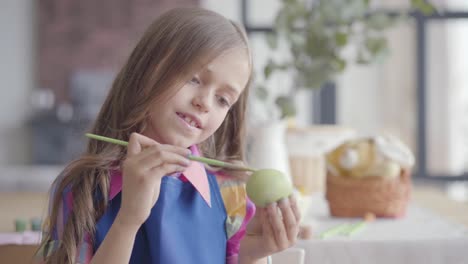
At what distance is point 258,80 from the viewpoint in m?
6.16

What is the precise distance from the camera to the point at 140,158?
0.92 m

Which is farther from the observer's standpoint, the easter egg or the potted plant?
the potted plant

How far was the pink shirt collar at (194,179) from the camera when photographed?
1099 millimetres

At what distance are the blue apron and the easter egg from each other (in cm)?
14

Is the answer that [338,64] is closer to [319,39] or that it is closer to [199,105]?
[319,39]

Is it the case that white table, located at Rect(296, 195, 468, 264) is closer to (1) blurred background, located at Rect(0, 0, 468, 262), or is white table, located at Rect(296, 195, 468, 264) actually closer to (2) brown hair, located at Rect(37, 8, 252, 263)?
(2) brown hair, located at Rect(37, 8, 252, 263)

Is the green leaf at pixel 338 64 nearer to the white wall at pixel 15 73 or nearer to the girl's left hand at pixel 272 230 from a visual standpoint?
the girl's left hand at pixel 272 230

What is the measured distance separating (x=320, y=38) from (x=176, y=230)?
1271mm

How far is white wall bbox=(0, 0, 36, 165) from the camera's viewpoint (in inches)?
279

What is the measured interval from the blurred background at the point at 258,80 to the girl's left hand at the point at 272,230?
4.93m

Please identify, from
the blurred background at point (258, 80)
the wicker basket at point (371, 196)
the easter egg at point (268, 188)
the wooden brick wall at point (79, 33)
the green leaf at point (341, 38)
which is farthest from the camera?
the wooden brick wall at point (79, 33)

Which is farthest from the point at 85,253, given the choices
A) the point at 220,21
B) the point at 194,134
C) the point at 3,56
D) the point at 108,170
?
the point at 3,56

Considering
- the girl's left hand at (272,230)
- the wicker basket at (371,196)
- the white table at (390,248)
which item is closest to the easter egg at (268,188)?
the girl's left hand at (272,230)

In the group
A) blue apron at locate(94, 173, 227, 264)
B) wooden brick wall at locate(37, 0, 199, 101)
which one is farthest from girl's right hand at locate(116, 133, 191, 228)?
wooden brick wall at locate(37, 0, 199, 101)
